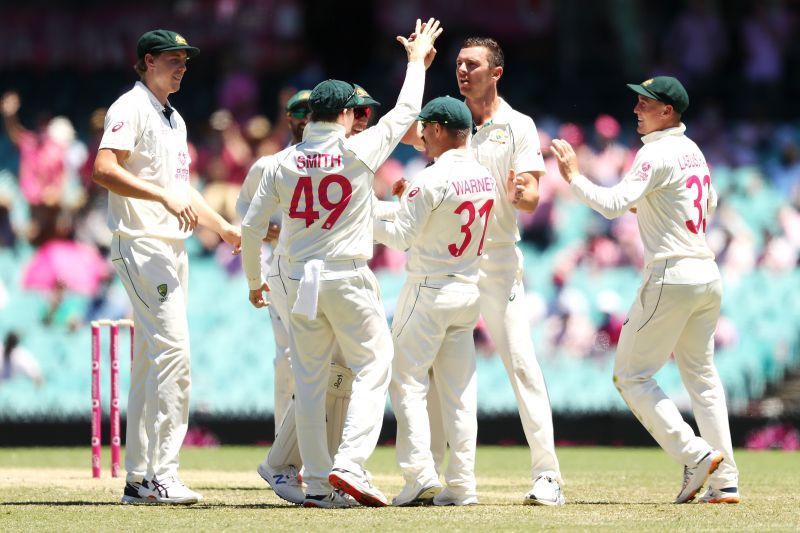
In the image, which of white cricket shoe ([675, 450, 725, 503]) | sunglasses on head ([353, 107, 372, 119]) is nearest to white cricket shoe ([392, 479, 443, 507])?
white cricket shoe ([675, 450, 725, 503])

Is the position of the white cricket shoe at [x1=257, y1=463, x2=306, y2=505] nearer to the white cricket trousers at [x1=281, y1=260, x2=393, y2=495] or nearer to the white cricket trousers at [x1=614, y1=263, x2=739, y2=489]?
the white cricket trousers at [x1=281, y1=260, x2=393, y2=495]

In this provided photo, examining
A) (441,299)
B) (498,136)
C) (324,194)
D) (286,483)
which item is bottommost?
(286,483)

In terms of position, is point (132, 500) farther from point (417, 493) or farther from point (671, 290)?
point (671, 290)

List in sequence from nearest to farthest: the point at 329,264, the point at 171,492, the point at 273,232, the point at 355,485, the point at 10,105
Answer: the point at 355,485
the point at 329,264
the point at 171,492
the point at 273,232
the point at 10,105

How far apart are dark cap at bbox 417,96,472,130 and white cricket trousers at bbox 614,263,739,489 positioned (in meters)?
1.43

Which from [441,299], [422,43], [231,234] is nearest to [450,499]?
[441,299]

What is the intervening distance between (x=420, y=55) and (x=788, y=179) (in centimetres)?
1036

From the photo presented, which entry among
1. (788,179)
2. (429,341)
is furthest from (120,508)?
(788,179)

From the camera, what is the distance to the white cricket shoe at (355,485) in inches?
300

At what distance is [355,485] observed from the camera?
7.65 m

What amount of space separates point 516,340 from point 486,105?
1421mm

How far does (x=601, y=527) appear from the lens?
696 cm

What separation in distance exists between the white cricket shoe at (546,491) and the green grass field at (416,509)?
85 mm

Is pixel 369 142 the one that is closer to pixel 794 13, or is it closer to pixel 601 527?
pixel 601 527
